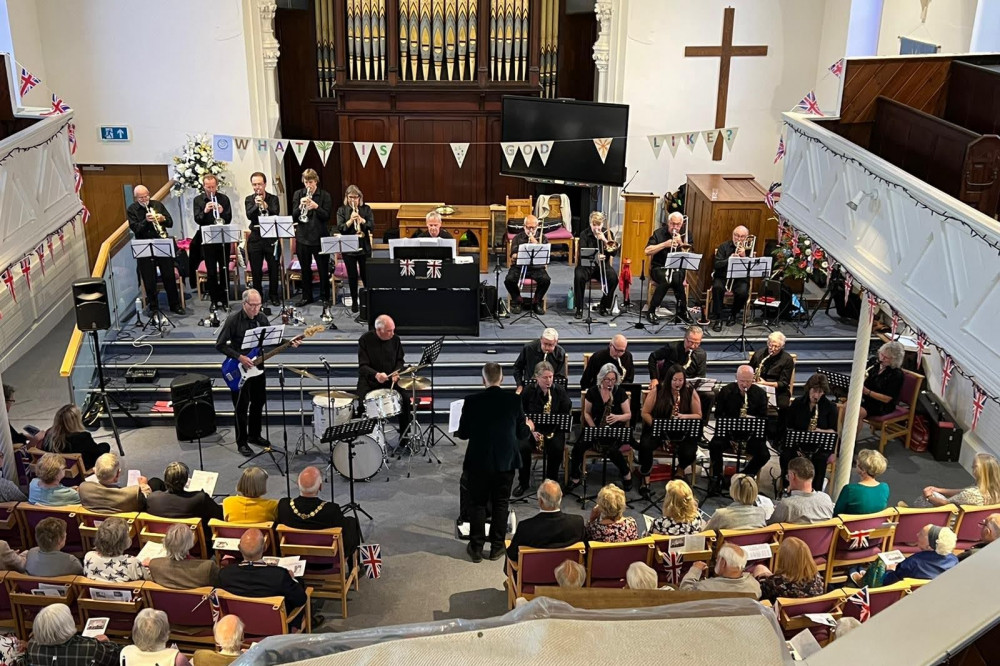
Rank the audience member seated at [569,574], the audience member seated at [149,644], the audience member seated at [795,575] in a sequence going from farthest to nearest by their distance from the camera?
the audience member seated at [795,575] → the audience member seated at [569,574] → the audience member seated at [149,644]

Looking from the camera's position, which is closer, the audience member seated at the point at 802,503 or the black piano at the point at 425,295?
the audience member seated at the point at 802,503

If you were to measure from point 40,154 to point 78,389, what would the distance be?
2682 mm

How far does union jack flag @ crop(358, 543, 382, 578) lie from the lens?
7.57 metres

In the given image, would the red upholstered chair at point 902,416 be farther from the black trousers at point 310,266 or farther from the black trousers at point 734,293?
the black trousers at point 310,266

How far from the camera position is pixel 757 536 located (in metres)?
6.93

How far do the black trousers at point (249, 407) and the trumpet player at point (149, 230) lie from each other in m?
3.08

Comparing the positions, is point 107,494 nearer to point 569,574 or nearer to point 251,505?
point 251,505

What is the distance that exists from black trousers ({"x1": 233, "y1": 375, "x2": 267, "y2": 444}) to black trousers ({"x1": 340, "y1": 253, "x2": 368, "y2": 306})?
2.87 m

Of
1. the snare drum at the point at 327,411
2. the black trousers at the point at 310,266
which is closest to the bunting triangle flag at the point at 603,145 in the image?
the black trousers at the point at 310,266

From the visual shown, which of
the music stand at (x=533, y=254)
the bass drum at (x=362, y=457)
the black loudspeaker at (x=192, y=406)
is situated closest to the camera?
the bass drum at (x=362, y=457)

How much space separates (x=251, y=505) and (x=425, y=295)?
499cm

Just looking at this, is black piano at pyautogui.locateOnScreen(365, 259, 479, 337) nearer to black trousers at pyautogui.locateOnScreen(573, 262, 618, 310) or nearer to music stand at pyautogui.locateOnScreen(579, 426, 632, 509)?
black trousers at pyautogui.locateOnScreen(573, 262, 618, 310)

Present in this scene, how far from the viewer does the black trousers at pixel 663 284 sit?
40.3ft

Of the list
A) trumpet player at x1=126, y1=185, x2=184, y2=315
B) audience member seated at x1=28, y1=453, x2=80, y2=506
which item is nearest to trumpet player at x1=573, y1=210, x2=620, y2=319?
trumpet player at x1=126, y1=185, x2=184, y2=315
